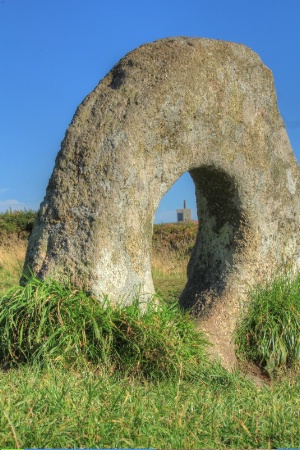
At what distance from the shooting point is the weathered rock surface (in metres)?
5.58

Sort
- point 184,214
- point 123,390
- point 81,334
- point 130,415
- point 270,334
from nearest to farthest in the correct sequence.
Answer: point 130,415 → point 123,390 → point 81,334 → point 270,334 → point 184,214

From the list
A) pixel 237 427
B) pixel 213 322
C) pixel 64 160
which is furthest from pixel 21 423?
pixel 213 322

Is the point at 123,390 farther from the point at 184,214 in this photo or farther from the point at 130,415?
the point at 184,214

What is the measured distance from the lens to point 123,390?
4.35 m

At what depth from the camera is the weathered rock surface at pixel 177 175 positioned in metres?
5.58

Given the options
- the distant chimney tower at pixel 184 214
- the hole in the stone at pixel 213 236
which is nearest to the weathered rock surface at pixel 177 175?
the hole in the stone at pixel 213 236

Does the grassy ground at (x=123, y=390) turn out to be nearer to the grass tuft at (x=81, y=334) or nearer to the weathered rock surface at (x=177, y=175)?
the grass tuft at (x=81, y=334)

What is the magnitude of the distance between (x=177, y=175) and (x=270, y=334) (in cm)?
181

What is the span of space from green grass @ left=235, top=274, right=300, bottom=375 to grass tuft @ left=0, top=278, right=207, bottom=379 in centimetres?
125

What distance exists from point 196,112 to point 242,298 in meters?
1.89

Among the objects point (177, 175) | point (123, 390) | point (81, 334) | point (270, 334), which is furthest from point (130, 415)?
point (270, 334)

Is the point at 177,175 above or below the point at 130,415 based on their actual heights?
above

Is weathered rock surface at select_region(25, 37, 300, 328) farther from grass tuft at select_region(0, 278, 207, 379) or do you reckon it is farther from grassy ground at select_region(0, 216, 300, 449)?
grassy ground at select_region(0, 216, 300, 449)

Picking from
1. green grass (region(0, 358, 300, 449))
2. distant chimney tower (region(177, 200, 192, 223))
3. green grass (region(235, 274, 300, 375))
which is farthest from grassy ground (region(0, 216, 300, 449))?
distant chimney tower (region(177, 200, 192, 223))
